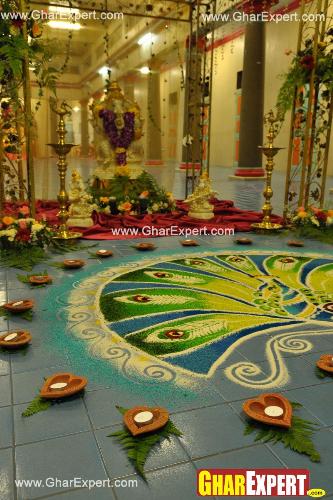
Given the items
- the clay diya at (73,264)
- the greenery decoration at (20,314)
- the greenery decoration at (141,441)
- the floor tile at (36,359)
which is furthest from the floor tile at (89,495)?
the clay diya at (73,264)

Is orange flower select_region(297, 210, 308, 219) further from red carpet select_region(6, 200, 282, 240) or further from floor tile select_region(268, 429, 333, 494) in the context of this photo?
floor tile select_region(268, 429, 333, 494)

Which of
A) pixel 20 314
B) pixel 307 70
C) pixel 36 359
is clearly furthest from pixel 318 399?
pixel 307 70

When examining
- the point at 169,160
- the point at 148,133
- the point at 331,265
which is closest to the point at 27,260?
the point at 331,265

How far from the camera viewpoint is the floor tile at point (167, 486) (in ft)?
4.75

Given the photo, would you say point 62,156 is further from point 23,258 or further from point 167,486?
point 167,486

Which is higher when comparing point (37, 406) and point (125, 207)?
point (125, 207)

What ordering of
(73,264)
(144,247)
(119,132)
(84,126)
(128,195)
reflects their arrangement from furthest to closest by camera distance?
(84,126)
(119,132)
(128,195)
(144,247)
(73,264)

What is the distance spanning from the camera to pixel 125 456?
5.30 feet

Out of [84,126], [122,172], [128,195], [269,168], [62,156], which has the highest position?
[84,126]

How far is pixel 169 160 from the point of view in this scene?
21.2m

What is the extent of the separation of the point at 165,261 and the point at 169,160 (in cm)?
1757

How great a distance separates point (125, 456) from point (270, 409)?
602 mm

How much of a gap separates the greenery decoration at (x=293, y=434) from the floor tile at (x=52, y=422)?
645 millimetres

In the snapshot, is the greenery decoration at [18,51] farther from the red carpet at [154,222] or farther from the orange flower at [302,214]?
the orange flower at [302,214]
